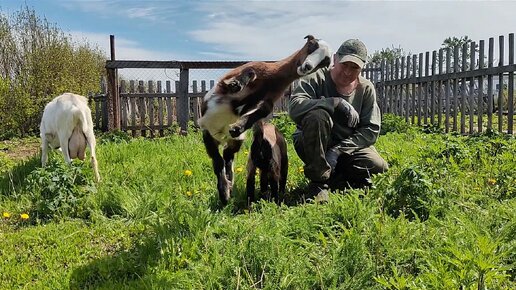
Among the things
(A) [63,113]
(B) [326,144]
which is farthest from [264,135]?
(A) [63,113]

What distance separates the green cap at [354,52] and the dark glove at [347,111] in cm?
35

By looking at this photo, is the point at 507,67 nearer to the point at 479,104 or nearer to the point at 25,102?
the point at 479,104

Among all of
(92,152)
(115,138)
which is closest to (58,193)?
(92,152)

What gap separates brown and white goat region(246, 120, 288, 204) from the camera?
3615 millimetres

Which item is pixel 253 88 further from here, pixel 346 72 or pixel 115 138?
pixel 115 138

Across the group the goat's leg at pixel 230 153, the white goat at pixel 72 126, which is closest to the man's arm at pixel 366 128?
the goat's leg at pixel 230 153

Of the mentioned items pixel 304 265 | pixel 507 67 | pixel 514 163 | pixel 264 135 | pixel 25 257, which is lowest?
pixel 25 257

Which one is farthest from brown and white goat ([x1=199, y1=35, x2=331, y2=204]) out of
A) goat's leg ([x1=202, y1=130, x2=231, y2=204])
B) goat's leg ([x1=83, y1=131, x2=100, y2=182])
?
goat's leg ([x1=83, y1=131, x2=100, y2=182])

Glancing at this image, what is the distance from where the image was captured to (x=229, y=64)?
32.4ft

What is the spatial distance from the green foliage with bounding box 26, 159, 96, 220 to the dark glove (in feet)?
7.85

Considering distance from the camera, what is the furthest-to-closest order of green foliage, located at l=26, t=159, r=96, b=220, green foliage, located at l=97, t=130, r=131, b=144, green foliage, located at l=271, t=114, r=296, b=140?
1. green foliage, located at l=97, t=130, r=131, b=144
2. green foliage, located at l=271, t=114, r=296, b=140
3. green foliage, located at l=26, t=159, r=96, b=220

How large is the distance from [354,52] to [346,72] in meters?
0.23

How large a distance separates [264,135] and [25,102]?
1078 cm

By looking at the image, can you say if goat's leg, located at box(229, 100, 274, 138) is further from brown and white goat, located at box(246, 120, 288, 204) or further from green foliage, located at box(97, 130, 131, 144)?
green foliage, located at box(97, 130, 131, 144)
